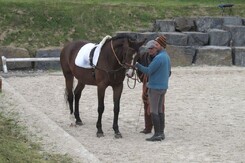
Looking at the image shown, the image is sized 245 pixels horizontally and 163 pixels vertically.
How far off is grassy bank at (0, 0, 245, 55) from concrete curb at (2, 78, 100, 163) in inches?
319

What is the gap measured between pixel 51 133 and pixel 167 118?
3340 millimetres

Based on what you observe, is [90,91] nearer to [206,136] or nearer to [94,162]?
[206,136]

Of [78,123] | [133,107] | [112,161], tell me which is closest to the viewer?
[112,161]

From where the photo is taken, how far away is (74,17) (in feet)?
67.0

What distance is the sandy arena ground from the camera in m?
8.75

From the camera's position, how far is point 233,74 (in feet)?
56.3

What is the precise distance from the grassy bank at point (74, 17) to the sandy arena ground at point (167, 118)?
259 cm

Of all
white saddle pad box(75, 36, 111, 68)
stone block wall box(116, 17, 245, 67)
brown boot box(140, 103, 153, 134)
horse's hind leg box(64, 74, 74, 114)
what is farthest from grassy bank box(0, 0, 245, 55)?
brown boot box(140, 103, 153, 134)

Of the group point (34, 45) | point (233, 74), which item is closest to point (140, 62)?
point (233, 74)

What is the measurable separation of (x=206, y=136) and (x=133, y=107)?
2.85 m

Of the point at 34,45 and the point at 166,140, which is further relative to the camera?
the point at 34,45

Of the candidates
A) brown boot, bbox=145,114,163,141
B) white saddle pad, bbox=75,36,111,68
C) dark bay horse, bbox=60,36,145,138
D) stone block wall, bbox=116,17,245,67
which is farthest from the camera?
stone block wall, bbox=116,17,245,67

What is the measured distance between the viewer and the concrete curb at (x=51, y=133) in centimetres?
786

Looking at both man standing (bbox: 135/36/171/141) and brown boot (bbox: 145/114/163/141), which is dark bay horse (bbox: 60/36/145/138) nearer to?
man standing (bbox: 135/36/171/141)
